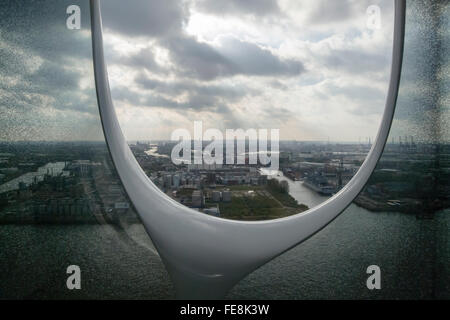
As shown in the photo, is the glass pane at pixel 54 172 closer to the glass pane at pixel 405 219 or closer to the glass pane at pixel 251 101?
the glass pane at pixel 251 101

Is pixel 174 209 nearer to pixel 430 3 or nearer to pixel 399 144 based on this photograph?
pixel 399 144

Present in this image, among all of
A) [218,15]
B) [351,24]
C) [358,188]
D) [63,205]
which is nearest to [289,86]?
[351,24]

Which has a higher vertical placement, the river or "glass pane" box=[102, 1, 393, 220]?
"glass pane" box=[102, 1, 393, 220]

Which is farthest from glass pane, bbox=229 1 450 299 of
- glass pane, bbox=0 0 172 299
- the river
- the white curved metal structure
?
glass pane, bbox=0 0 172 299

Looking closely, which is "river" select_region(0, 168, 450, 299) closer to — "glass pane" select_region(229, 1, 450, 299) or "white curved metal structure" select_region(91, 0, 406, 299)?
"glass pane" select_region(229, 1, 450, 299)

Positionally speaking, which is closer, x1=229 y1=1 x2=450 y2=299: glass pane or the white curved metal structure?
the white curved metal structure

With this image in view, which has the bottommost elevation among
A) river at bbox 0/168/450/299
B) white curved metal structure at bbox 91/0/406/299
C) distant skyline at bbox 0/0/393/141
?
river at bbox 0/168/450/299

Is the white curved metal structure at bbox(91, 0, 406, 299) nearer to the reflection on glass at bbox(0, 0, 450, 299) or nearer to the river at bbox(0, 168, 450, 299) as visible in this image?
the reflection on glass at bbox(0, 0, 450, 299)

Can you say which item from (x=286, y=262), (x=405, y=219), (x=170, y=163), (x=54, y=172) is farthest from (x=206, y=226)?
(x=405, y=219)

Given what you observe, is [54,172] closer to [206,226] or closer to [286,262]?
[206,226]

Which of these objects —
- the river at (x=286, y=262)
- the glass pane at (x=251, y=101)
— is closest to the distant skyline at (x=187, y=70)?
the glass pane at (x=251, y=101)
